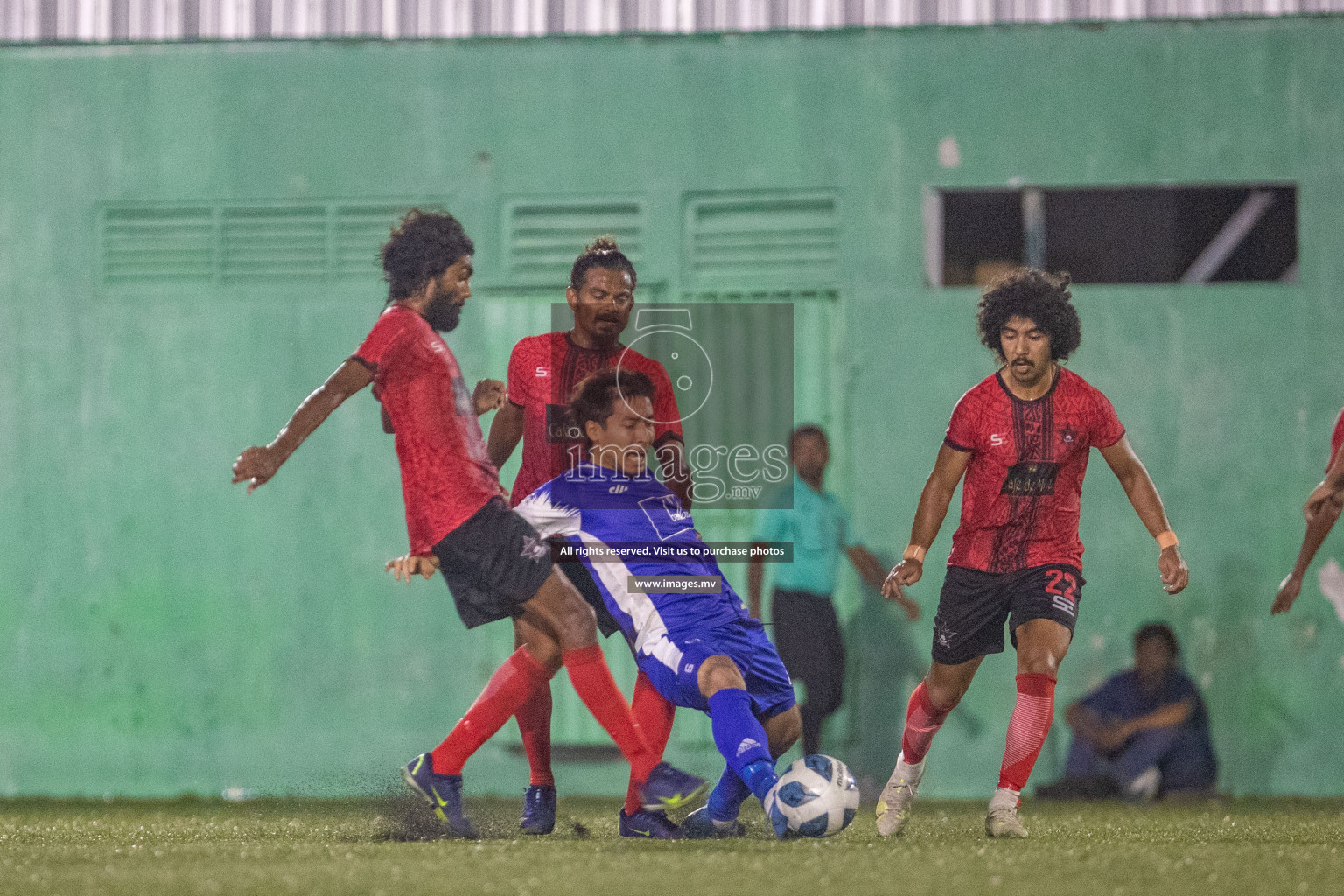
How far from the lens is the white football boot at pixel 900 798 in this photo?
15.9ft

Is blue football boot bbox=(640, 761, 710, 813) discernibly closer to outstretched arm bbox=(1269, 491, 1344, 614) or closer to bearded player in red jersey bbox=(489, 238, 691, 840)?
bearded player in red jersey bbox=(489, 238, 691, 840)

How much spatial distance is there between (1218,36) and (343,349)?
4518 mm

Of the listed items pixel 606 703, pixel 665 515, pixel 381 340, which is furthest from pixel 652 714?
pixel 381 340

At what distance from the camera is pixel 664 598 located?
4613 mm

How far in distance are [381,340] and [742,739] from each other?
1851 mm

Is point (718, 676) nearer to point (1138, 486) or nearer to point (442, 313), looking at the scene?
point (1138, 486)

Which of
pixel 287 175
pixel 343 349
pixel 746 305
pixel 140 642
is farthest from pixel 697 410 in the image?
pixel 140 642

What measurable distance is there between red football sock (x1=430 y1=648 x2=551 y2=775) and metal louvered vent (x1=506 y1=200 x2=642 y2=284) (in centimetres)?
275

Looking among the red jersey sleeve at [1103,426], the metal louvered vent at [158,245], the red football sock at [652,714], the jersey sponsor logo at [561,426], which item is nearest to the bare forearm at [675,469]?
the jersey sponsor logo at [561,426]

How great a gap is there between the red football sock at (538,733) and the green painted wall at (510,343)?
1866 millimetres

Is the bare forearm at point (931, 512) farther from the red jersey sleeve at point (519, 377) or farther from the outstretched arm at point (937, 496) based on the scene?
the red jersey sleeve at point (519, 377)

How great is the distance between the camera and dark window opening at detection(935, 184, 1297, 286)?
7039mm

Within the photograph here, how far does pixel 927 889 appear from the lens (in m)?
3.33

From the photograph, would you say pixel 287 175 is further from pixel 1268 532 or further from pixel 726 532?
pixel 1268 532
